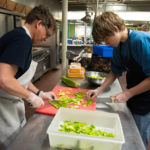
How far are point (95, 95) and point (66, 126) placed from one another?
56 cm

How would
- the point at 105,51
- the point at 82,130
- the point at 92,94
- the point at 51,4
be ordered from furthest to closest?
the point at 51,4, the point at 105,51, the point at 92,94, the point at 82,130

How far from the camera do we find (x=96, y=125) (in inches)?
36.8

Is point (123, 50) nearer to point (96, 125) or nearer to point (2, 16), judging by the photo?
point (96, 125)

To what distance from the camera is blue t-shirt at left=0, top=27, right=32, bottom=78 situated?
900 millimetres

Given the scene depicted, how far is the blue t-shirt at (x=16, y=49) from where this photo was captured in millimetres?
900

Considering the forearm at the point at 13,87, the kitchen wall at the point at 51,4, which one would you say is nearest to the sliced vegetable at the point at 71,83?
the forearm at the point at 13,87

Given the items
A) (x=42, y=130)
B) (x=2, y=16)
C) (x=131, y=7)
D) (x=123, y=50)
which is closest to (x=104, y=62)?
(x=123, y=50)

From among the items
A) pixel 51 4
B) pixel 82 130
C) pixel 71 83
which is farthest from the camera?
pixel 51 4

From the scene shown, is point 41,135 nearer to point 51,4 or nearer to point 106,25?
point 106,25

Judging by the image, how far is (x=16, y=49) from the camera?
913 mm

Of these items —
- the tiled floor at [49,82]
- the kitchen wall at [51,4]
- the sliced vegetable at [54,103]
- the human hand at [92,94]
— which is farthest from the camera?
the kitchen wall at [51,4]

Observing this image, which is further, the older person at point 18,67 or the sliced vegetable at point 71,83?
the sliced vegetable at point 71,83

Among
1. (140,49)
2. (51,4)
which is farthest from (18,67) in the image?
(51,4)

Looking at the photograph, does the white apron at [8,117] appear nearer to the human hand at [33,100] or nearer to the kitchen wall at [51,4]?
the human hand at [33,100]
